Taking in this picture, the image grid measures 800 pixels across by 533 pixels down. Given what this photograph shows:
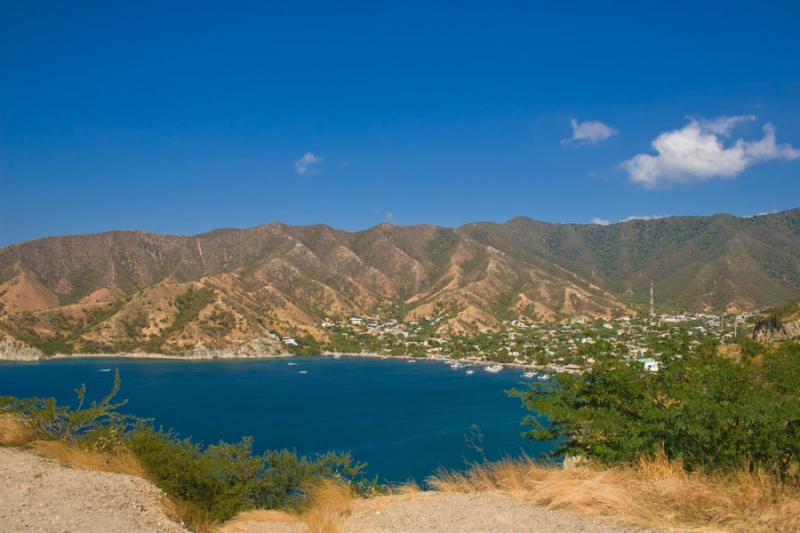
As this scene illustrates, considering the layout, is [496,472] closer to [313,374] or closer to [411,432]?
[411,432]

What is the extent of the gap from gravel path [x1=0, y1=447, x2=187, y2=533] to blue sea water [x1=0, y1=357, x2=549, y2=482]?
32.4 meters

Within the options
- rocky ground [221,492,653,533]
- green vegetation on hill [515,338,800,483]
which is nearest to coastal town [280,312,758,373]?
green vegetation on hill [515,338,800,483]

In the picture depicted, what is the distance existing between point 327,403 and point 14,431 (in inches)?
3140

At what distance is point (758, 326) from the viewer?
68000mm

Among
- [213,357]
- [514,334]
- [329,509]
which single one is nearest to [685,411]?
[329,509]

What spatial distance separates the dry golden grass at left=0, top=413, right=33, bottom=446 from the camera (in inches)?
415

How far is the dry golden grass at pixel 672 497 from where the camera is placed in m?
5.54

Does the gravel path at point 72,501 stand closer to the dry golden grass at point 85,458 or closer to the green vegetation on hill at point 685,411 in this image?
the dry golden grass at point 85,458

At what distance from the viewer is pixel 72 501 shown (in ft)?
23.8

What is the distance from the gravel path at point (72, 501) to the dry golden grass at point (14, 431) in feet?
4.05

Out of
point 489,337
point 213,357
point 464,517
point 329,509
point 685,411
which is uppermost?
point 685,411

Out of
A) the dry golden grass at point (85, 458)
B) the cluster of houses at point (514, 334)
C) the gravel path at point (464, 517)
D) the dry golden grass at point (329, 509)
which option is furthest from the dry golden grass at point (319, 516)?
the cluster of houses at point (514, 334)

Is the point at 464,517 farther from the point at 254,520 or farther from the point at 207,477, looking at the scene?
the point at 207,477

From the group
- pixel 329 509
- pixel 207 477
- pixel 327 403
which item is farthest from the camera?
pixel 327 403
